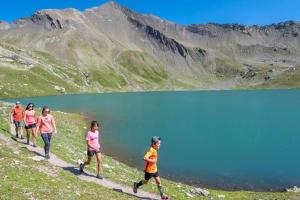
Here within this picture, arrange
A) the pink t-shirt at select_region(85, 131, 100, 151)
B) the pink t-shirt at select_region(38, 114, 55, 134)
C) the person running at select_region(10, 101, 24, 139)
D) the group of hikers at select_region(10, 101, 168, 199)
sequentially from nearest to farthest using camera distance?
the group of hikers at select_region(10, 101, 168, 199) → the pink t-shirt at select_region(85, 131, 100, 151) → the pink t-shirt at select_region(38, 114, 55, 134) → the person running at select_region(10, 101, 24, 139)

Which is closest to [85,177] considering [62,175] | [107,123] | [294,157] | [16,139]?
[62,175]

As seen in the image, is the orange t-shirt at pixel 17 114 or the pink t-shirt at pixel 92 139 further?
the orange t-shirt at pixel 17 114

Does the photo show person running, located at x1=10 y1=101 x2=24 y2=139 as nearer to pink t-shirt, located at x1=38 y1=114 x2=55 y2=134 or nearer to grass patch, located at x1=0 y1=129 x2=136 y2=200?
pink t-shirt, located at x1=38 y1=114 x2=55 y2=134

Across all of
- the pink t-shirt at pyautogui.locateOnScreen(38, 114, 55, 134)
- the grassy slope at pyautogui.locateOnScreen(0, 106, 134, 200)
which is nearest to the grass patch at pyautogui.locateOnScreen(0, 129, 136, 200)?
the grassy slope at pyautogui.locateOnScreen(0, 106, 134, 200)

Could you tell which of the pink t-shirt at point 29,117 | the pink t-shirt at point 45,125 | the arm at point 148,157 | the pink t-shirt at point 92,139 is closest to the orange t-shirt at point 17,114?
the pink t-shirt at point 29,117

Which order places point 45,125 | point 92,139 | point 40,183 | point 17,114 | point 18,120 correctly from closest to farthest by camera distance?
point 40,183, point 92,139, point 45,125, point 18,120, point 17,114

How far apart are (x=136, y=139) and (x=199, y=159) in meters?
16.8

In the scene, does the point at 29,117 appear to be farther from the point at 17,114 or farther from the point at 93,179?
the point at 93,179

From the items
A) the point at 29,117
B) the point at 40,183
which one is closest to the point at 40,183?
the point at 40,183

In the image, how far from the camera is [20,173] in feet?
76.3

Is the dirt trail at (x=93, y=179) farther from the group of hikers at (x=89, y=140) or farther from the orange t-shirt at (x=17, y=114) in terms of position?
the orange t-shirt at (x=17, y=114)

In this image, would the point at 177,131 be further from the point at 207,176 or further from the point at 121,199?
the point at 121,199

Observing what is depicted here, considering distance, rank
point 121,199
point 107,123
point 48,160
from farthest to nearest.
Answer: point 107,123
point 48,160
point 121,199

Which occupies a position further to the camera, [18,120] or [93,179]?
[18,120]
